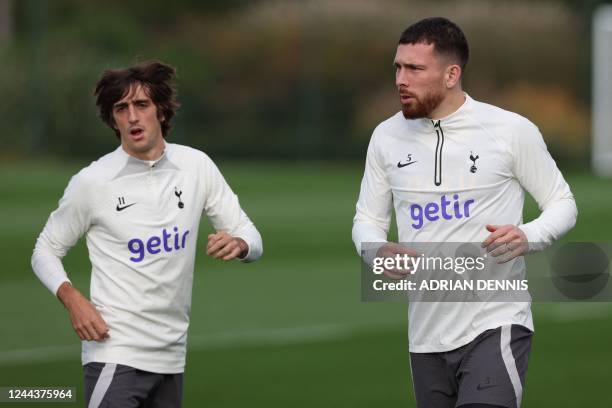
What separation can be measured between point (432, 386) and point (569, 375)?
Answer: 19.4 ft

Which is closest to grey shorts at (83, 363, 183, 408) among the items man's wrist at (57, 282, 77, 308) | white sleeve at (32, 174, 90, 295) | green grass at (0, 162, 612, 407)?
man's wrist at (57, 282, 77, 308)

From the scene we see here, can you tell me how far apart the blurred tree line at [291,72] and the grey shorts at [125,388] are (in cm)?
3591

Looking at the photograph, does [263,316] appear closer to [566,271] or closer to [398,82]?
[566,271]

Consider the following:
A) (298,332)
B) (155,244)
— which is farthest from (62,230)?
(298,332)

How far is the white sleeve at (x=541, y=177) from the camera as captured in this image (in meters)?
6.47

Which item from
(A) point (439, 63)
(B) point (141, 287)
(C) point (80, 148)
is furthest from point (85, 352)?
(C) point (80, 148)

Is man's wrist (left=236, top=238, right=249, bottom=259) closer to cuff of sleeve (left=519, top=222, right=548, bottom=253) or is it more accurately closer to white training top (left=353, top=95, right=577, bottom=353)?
white training top (left=353, top=95, right=577, bottom=353)

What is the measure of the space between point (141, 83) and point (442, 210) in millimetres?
1471

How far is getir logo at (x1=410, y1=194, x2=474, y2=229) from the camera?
6.47m

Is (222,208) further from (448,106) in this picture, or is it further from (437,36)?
(437,36)

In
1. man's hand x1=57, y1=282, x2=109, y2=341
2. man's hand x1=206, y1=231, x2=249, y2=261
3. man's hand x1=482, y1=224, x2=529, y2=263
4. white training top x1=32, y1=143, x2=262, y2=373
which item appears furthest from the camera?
white training top x1=32, y1=143, x2=262, y2=373

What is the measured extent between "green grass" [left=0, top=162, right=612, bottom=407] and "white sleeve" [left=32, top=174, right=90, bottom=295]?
4395 millimetres

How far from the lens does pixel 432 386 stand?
6469mm

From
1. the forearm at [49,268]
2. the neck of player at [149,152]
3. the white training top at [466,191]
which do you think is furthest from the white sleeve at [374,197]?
the forearm at [49,268]
